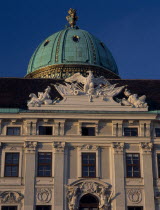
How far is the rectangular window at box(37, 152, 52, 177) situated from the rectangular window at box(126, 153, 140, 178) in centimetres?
624

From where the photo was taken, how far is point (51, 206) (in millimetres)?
36812

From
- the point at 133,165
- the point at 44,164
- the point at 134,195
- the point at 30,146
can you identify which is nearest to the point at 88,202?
the point at 134,195

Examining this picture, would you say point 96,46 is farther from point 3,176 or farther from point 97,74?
point 3,176

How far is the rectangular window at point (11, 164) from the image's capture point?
37906 mm

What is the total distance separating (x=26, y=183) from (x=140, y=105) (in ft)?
37.6

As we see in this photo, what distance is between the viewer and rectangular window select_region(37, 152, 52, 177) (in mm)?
37969

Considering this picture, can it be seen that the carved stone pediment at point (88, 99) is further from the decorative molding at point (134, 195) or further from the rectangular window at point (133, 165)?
the decorative molding at point (134, 195)

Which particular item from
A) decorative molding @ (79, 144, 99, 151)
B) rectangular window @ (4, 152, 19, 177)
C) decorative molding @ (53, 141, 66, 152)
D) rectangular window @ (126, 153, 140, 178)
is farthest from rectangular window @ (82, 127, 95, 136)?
rectangular window @ (4, 152, 19, 177)

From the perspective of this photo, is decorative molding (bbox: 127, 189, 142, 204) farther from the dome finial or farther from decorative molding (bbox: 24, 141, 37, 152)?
the dome finial

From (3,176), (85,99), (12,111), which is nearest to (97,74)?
(85,99)

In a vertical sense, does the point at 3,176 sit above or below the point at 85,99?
below

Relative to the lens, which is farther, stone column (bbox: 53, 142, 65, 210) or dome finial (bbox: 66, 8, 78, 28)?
dome finial (bbox: 66, 8, 78, 28)

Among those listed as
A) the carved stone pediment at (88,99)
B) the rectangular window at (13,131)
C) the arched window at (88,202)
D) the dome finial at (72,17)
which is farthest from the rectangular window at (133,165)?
the dome finial at (72,17)

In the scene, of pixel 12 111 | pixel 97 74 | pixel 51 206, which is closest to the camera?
pixel 51 206
